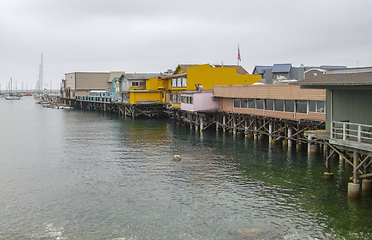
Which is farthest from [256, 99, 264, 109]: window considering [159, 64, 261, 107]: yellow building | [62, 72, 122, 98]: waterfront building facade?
[62, 72, 122, 98]: waterfront building facade

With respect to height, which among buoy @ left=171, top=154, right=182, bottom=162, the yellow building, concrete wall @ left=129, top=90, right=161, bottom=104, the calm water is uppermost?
the yellow building

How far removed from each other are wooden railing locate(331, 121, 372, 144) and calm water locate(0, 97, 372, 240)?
10.9 feet

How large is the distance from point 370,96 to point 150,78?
6482 cm

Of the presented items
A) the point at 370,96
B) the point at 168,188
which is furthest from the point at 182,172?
the point at 370,96

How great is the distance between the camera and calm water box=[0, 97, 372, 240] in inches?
717

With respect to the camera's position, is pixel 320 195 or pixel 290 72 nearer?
pixel 320 195

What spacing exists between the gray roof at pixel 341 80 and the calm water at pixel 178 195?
645cm

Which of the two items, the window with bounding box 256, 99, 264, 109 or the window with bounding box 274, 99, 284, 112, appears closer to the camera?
the window with bounding box 274, 99, 284, 112

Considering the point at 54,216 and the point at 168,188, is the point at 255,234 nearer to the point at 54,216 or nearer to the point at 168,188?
the point at 168,188

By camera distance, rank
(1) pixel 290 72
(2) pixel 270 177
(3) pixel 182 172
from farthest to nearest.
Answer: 1. (1) pixel 290 72
2. (3) pixel 182 172
3. (2) pixel 270 177

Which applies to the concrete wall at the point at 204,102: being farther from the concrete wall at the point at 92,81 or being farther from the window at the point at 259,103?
the concrete wall at the point at 92,81

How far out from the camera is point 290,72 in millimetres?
91250

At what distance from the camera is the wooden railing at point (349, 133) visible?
67.0 feet

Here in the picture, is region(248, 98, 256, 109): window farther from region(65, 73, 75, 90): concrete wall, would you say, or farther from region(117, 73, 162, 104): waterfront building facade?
→ region(65, 73, 75, 90): concrete wall
